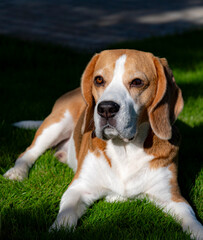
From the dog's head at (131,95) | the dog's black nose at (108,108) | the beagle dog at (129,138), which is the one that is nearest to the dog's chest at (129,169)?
the beagle dog at (129,138)

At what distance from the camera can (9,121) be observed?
5367mm

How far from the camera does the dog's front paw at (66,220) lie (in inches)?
123

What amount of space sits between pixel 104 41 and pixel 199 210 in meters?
7.14

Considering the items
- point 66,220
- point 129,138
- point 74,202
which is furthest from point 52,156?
point 129,138

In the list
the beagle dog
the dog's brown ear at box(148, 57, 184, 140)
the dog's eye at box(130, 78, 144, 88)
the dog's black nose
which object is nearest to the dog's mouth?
the beagle dog

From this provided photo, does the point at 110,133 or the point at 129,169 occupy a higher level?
the point at 110,133

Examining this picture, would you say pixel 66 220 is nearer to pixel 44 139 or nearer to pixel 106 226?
pixel 106 226

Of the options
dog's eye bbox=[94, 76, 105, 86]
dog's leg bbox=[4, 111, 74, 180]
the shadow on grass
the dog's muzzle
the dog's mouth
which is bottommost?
the shadow on grass

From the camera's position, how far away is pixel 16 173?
404 cm

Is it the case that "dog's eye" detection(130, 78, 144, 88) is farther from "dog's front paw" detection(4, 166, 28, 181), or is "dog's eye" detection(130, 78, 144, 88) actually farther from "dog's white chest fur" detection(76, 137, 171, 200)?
"dog's front paw" detection(4, 166, 28, 181)

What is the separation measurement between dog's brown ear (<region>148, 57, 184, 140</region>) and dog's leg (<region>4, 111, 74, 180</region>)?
1.54m

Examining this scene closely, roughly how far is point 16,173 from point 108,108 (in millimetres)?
1466

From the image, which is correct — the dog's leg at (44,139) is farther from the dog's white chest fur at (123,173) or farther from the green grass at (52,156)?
the dog's white chest fur at (123,173)

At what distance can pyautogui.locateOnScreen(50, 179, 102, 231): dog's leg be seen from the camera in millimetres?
3203
